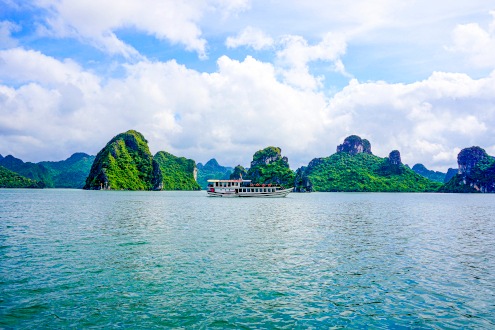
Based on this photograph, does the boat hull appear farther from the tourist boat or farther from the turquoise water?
the turquoise water

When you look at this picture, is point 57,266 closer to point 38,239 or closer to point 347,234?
point 38,239

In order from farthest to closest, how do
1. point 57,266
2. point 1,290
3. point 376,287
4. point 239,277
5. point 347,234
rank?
point 347,234 → point 57,266 → point 239,277 → point 376,287 → point 1,290

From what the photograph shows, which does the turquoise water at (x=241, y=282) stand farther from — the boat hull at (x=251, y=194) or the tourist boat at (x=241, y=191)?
the tourist boat at (x=241, y=191)

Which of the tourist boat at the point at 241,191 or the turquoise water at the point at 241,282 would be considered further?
the tourist boat at the point at 241,191

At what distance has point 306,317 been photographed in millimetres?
13953

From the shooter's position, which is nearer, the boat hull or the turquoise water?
the turquoise water

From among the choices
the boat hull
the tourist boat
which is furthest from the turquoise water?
the tourist boat

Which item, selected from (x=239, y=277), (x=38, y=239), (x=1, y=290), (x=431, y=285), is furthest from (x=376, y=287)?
(x=38, y=239)

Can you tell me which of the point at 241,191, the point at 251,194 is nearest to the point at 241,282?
the point at 251,194

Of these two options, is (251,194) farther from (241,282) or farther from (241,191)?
(241,282)

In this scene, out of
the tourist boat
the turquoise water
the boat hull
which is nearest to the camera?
the turquoise water

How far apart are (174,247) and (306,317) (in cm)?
1670

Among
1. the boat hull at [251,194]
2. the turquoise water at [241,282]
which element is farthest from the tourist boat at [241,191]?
the turquoise water at [241,282]

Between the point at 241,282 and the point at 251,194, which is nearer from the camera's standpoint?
the point at 241,282
